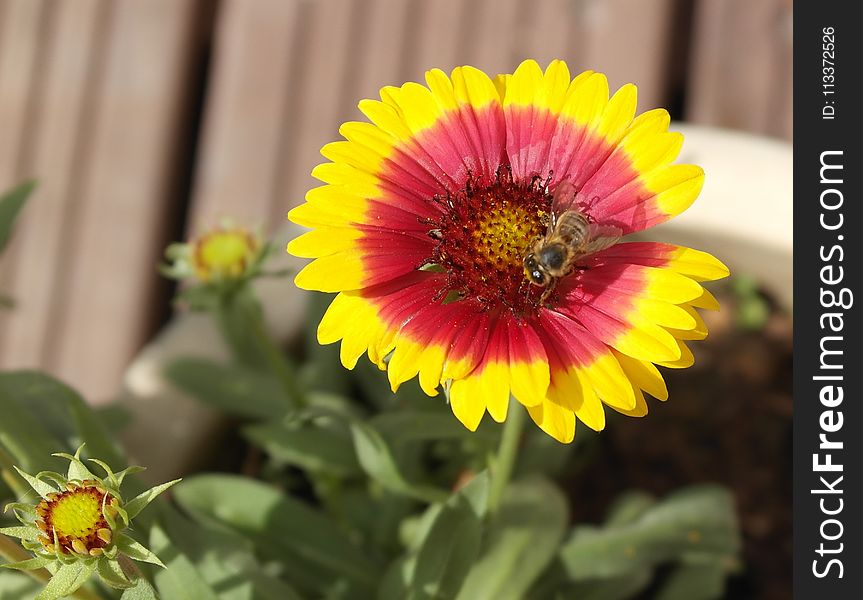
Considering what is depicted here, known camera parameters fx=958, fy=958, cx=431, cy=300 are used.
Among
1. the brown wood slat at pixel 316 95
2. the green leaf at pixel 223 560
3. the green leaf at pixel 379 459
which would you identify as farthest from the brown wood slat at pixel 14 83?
the green leaf at pixel 379 459

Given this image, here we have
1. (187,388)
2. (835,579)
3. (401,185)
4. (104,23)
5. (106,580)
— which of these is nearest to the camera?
(106,580)

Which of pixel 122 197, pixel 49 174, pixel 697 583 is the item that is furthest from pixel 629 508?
pixel 49 174

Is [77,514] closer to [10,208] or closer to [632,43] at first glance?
[10,208]

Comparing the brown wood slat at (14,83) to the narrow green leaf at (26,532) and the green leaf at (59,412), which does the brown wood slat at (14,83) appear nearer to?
the green leaf at (59,412)

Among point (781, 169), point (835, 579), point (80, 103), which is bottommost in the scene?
point (835, 579)

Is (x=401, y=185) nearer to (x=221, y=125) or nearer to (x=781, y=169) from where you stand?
(x=781, y=169)

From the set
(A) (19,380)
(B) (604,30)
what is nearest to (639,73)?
(B) (604,30)

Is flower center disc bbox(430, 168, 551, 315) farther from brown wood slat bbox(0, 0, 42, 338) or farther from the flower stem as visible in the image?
brown wood slat bbox(0, 0, 42, 338)

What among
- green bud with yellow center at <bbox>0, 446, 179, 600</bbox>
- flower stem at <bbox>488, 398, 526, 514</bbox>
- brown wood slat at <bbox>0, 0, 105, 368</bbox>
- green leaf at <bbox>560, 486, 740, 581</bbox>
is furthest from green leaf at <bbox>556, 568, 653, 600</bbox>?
brown wood slat at <bbox>0, 0, 105, 368</bbox>
